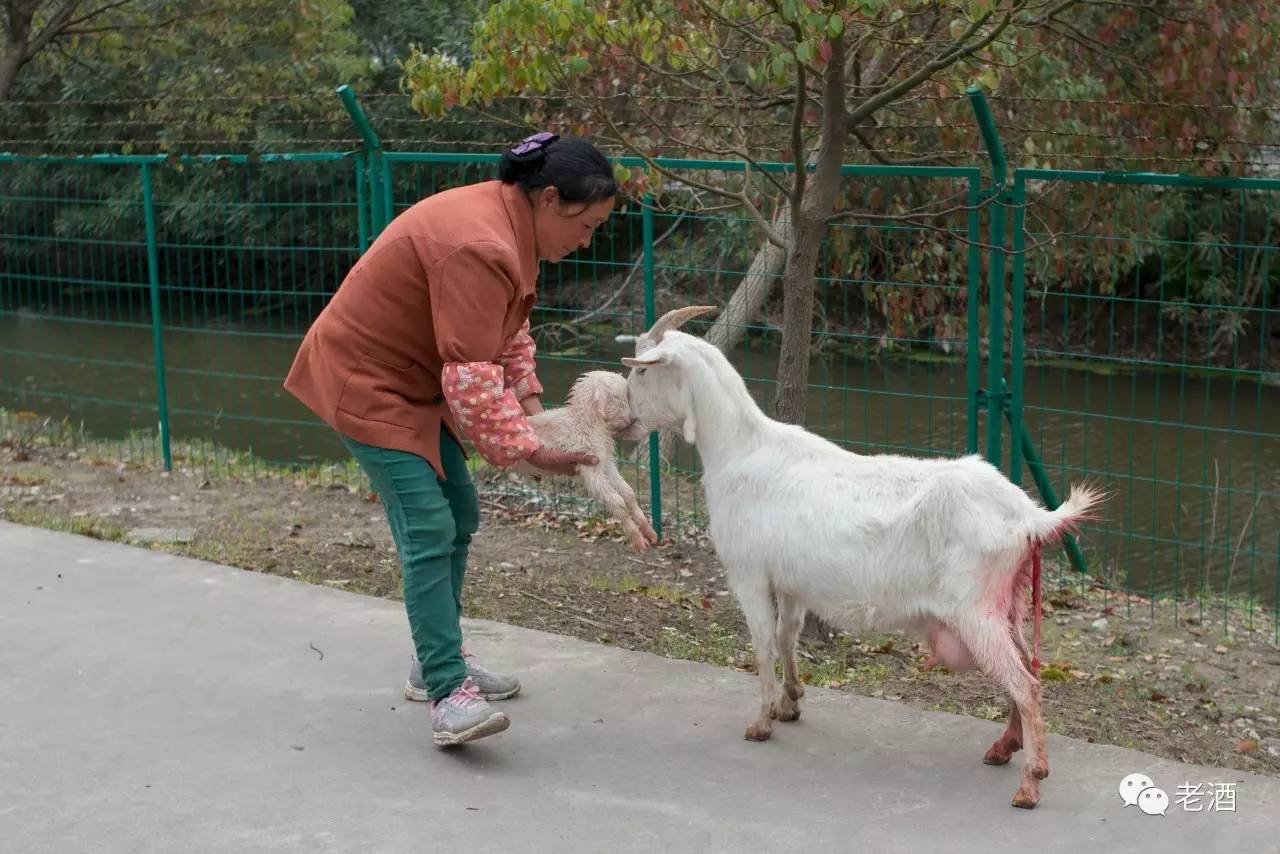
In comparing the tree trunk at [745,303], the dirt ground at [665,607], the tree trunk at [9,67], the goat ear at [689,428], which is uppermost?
the tree trunk at [9,67]

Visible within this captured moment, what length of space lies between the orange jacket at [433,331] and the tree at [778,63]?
4.01 ft

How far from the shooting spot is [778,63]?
15.4 ft

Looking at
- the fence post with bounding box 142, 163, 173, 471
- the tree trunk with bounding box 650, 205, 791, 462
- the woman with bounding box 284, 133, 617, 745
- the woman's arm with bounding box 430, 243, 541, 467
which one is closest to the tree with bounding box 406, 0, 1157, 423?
the tree trunk with bounding box 650, 205, 791, 462

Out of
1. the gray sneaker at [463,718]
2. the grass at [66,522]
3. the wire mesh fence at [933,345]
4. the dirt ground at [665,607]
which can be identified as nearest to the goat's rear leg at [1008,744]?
the dirt ground at [665,607]

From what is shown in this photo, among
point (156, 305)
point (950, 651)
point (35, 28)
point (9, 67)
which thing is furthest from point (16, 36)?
point (950, 651)

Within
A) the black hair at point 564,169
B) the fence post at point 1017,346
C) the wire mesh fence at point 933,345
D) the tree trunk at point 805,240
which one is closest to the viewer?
the black hair at point 564,169

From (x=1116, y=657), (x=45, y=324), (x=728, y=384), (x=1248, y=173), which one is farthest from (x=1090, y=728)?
(x=45, y=324)

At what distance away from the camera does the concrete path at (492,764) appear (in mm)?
3871

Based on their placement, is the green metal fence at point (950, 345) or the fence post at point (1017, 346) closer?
the fence post at point (1017, 346)

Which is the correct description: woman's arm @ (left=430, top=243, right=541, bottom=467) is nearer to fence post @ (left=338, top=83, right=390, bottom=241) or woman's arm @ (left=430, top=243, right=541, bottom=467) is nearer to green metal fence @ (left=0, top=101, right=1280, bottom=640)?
green metal fence @ (left=0, top=101, right=1280, bottom=640)

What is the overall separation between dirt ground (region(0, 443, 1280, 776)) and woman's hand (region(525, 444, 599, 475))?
109cm

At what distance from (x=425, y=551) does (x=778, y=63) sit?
1995 millimetres

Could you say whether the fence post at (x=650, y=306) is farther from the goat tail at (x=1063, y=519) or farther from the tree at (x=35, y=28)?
the tree at (x=35, y=28)

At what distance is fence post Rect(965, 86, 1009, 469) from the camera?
551cm
